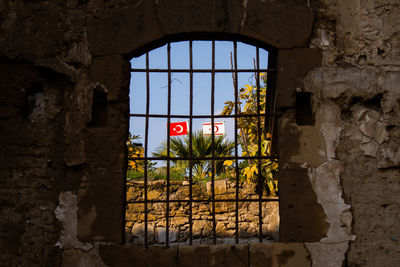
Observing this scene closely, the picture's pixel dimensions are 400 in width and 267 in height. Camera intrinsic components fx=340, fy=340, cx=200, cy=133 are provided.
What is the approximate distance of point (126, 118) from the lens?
103 inches

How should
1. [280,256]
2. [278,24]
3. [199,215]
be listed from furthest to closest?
[199,215], [278,24], [280,256]

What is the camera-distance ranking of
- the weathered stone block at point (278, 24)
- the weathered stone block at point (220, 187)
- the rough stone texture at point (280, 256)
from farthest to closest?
the weathered stone block at point (220, 187) → the weathered stone block at point (278, 24) → the rough stone texture at point (280, 256)

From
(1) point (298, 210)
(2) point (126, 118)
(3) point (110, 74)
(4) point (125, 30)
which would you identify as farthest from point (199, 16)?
(1) point (298, 210)

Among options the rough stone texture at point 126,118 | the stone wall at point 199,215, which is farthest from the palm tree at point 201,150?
the rough stone texture at point 126,118

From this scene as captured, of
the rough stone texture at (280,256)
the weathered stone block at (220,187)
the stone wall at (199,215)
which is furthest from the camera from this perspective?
the weathered stone block at (220,187)

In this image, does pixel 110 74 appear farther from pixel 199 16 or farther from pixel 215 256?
pixel 215 256

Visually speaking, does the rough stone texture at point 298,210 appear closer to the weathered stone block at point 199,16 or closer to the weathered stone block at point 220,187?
the weathered stone block at point 199,16

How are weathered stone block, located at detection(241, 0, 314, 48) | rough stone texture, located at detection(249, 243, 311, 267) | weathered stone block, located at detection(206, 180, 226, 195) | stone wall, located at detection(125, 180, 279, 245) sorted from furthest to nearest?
weathered stone block, located at detection(206, 180, 226, 195) < stone wall, located at detection(125, 180, 279, 245) < weathered stone block, located at detection(241, 0, 314, 48) < rough stone texture, located at detection(249, 243, 311, 267)

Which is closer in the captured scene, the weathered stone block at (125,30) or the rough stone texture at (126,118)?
the rough stone texture at (126,118)

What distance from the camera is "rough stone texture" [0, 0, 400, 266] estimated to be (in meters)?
2.41

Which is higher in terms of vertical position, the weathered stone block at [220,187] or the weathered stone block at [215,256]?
the weathered stone block at [220,187]

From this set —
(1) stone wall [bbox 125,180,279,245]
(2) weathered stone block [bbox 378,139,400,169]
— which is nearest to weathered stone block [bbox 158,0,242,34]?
(2) weathered stone block [bbox 378,139,400,169]

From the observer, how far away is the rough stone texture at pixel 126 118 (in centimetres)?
241

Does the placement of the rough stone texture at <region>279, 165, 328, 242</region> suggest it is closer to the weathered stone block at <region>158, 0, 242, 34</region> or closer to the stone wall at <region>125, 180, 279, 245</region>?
the weathered stone block at <region>158, 0, 242, 34</region>
